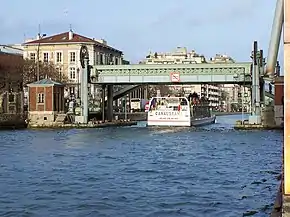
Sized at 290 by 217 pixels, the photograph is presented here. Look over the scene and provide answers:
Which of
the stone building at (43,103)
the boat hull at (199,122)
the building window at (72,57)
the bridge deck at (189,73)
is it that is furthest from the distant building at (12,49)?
the bridge deck at (189,73)

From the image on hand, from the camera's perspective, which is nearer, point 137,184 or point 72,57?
point 137,184

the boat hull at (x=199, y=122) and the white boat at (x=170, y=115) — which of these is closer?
the white boat at (x=170, y=115)

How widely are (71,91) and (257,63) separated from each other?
66836mm

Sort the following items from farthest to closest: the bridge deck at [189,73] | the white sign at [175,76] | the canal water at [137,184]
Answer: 1. the white sign at [175,76]
2. the bridge deck at [189,73]
3. the canal water at [137,184]

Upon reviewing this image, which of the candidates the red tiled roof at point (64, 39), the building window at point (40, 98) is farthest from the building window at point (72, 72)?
the building window at point (40, 98)

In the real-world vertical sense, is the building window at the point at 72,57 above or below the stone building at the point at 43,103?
Result: above

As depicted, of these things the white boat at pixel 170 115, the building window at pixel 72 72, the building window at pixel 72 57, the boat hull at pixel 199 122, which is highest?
the building window at pixel 72 57

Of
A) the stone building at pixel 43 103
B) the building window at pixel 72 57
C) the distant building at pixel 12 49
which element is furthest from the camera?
the distant building at pixel 12 49

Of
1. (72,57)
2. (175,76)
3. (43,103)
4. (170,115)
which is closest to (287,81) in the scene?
(175,76)

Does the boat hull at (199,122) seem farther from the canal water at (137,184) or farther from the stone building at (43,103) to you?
the canal water at (137,184)

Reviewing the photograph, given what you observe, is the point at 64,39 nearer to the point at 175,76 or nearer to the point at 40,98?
the point at 40,98

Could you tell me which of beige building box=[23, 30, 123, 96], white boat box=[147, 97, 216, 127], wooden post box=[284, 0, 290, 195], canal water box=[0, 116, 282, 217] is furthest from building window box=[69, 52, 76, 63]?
wooden post box=[284, 0, 290, 195]

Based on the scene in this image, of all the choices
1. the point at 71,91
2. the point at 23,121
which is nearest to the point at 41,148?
the point at 23,121

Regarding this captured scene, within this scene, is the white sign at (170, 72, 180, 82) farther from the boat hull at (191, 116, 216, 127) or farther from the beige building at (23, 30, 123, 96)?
the beige building at (23, 30, 123, 96)
